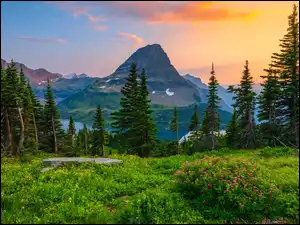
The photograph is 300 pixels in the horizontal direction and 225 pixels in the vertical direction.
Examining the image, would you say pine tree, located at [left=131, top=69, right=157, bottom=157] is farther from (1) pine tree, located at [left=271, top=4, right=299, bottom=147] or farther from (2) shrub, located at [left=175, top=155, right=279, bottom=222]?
(2) shrub, located at [left=175, top=155, right=279, bottom=222]

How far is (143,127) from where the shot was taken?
37.8m

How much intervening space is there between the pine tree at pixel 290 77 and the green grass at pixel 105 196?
649 inches

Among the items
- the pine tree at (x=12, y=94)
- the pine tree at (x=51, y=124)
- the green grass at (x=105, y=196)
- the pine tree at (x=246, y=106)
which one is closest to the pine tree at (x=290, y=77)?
the pine tree at (x=246, y=106)

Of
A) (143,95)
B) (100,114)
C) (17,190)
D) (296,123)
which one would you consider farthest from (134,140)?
(17,190)

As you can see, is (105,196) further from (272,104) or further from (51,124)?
(51,124)

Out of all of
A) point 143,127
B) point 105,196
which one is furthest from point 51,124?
point 105,196

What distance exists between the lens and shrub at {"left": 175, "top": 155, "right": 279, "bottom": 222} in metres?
8.01

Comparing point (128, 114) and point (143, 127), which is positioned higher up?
point (128, 114)

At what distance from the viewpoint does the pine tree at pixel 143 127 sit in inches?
1496

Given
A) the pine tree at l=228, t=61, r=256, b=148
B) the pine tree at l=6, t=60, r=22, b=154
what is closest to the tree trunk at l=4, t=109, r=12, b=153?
the pine tree at l=6, t=60, r=22, b=154

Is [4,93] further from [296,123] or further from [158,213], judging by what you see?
[296,123]

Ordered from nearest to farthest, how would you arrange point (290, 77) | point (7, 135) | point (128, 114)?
point (290, 77), point (7, 135), point (128, 114)

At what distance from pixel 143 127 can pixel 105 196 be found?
27312 mm

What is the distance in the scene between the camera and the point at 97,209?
899 cm
